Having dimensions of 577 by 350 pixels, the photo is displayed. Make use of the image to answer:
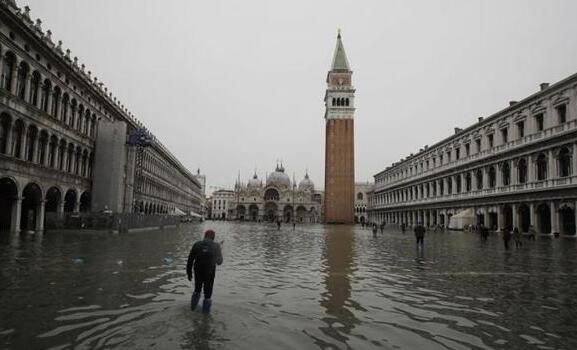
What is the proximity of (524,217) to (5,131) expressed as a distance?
142 ft

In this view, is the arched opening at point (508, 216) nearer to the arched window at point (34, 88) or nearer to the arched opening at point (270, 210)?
the arched window at point (34, 88)

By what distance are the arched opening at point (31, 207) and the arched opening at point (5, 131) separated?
13.2ft

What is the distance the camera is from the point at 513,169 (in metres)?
41.1

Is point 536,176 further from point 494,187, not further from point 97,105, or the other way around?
point 97,105

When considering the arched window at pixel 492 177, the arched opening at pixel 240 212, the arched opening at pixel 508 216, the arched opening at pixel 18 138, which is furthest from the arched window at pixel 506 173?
the arched opening at pixel 240 212

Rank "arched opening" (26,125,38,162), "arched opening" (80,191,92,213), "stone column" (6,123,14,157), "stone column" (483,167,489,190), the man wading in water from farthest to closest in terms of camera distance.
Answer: "stone column" (483,167,489,190)
"arched opening" (80,191,92,213)
"arched opening" (26,125,38,162)
"stone column" (6,123,14,157)
the man wading in water

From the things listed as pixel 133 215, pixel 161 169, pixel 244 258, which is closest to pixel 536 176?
pixel 244 258

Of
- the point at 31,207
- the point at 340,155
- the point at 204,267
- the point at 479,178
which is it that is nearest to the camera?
the point at 204,267

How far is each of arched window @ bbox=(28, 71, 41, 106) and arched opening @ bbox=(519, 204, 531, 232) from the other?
137ft

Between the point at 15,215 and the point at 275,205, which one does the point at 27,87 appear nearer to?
the point at 15,215

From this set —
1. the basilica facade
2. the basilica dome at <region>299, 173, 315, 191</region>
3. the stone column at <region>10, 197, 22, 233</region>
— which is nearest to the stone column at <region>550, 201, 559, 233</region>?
the stone column at <region>10, 197, 22, 233</region>

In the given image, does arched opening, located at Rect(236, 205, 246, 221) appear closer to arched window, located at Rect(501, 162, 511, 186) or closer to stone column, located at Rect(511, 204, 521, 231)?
arched window, located at Rect(501, 162, 511, 186)

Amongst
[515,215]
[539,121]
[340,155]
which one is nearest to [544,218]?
[515,215]

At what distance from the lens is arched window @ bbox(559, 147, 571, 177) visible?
3391cm
